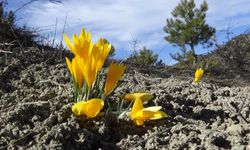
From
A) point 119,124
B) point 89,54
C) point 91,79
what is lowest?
point 119,124

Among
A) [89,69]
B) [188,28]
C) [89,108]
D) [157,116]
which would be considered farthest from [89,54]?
[188,28]

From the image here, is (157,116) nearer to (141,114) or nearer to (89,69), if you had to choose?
(141,114)

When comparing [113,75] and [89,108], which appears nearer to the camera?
[89,108]

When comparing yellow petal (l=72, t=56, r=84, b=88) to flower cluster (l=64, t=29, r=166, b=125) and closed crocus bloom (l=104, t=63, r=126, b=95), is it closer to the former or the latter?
flower cluster (l=64, t=29, r=166, b=125)

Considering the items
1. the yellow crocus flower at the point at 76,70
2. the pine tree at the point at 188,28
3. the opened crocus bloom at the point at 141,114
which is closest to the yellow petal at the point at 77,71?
the yellow crocus flower at the point at 76,70

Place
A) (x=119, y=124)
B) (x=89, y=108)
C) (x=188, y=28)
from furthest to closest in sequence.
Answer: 1. (x=188, y=28)
2. (x=119, y=124)
3. (x=89, y=108)

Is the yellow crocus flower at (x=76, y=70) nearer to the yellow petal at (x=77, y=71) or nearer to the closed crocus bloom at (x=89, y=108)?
the yellow petal at (x=77, y=71)

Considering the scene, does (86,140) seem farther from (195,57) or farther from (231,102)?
(195,57)
